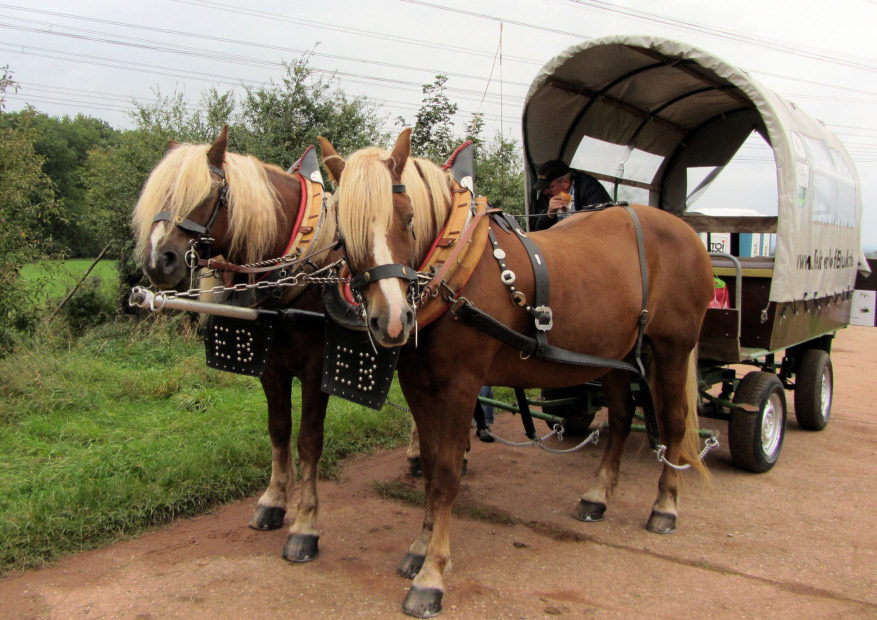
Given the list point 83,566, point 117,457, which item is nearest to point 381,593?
point 83,566

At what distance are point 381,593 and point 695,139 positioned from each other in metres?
4.93

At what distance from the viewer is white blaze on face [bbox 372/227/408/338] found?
2.05 m

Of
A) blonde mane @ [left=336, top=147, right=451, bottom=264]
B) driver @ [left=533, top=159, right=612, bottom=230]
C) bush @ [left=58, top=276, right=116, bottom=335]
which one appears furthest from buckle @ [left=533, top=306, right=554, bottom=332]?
bush @ [left=58, top=276, right=116, bottom=335]

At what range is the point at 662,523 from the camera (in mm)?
3305

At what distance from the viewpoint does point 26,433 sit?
4.04m

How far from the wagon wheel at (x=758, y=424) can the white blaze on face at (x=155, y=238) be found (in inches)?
144

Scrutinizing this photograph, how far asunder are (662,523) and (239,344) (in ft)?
8.02

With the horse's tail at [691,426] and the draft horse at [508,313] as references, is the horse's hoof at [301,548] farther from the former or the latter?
the horse's tail at [691,426]

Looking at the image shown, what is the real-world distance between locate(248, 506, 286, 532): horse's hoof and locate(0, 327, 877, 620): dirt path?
0.23 feet

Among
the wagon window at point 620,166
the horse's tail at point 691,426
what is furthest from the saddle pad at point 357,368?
the wagon window at point 620,166

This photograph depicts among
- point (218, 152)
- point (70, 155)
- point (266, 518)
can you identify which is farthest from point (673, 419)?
point (70, 155)

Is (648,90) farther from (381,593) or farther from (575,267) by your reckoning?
(381,593)

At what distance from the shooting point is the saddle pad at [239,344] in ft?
9.27

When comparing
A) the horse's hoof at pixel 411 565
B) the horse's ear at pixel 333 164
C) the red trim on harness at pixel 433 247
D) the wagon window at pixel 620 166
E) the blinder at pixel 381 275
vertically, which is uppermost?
the wagon window at pixel 620 166
